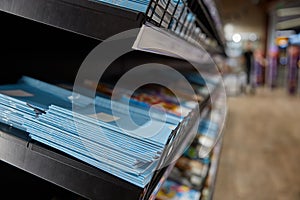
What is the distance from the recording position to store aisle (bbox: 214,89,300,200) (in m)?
2.40

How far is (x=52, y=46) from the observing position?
100cm

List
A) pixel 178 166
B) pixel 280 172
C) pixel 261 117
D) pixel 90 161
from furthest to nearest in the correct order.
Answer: pixel 261 117 → pixel 280 172 → pixel 178 166 → pixel 90 161

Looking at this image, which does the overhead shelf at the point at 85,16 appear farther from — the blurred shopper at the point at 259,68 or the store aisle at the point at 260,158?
the blurred shopper at the point at 259,68

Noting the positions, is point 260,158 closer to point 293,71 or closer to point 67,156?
point 67,156

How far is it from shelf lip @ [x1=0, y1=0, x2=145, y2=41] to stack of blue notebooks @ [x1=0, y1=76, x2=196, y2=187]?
0.54 ft

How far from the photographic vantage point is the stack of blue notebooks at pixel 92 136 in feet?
1.63

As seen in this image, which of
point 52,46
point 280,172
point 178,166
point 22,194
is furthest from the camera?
point 280,172

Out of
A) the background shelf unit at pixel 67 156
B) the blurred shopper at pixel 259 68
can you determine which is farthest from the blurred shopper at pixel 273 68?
the background shelf unit at pixel 67 156

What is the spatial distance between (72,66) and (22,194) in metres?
0.49

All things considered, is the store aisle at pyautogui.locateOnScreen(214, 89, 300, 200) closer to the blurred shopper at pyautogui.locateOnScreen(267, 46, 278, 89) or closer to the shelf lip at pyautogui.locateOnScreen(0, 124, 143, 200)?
the shelf lip at pyautogui.locateOnScreen(0, 124, 143, 200)

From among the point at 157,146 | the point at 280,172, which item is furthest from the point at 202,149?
the point at 157,146

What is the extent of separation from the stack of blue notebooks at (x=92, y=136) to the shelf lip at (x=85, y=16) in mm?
163

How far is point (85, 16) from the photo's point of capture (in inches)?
18.7

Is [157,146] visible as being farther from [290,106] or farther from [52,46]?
[290,106]
